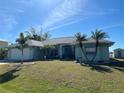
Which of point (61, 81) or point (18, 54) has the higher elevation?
point (18, 54)

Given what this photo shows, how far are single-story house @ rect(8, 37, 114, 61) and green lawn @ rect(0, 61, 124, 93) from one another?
12031mm

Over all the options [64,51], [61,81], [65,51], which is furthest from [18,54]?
[61,81]

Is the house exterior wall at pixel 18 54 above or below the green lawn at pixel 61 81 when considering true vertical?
above

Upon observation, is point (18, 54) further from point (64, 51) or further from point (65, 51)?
point (65, 51)

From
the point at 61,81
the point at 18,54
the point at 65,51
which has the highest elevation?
the point at 65,51

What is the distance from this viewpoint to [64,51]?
40.3m

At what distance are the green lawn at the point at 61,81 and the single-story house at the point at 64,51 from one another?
12031 millimetres

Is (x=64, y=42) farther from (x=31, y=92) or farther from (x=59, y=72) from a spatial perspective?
(x=31, y=92)

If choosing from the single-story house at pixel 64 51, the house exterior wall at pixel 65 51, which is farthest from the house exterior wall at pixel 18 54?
the house exterior wall at pixel 65 51

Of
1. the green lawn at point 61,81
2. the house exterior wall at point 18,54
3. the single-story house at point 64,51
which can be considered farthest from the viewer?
the house exterior wall at point 18,54

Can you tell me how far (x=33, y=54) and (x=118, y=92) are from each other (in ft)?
85.0

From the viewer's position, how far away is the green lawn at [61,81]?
58.0 feet

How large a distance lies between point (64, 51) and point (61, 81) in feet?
68.4

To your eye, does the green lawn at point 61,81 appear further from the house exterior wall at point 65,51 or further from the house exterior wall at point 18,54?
the house exterior wall at point 18,54
